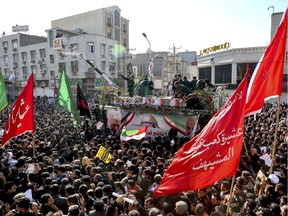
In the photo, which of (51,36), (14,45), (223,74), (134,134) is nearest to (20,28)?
(14,45)

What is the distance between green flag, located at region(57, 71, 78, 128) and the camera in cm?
1160

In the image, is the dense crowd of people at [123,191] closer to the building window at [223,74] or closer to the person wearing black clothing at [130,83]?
the person wearing black clothing at [130,83]

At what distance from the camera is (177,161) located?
14.6ft

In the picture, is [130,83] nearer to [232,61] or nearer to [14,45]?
[232,61]

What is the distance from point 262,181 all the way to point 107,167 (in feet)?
13.1

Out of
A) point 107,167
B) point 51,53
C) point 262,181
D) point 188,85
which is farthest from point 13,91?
point 262,181

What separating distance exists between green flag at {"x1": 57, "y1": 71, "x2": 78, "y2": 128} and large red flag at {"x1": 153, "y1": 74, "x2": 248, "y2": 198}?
7829mm

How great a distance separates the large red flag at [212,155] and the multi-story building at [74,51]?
3703 cm

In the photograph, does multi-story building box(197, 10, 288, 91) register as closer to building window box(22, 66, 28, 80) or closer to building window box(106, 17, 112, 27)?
building window box(106, 17, 112, 27)

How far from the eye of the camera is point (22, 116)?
7766mm

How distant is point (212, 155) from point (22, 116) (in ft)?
17.9

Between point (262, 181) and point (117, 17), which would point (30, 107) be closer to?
point (262, 181)

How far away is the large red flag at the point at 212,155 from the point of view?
419 cm

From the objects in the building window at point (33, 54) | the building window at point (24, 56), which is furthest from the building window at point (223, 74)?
the building window at point (24, 56)
